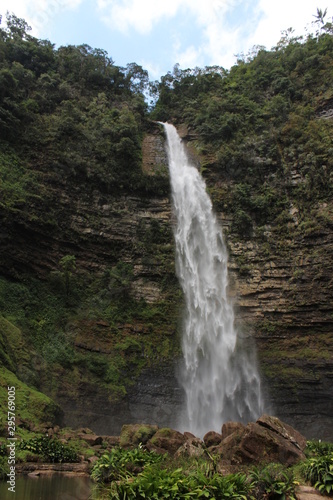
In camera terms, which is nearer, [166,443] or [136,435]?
[166,443]

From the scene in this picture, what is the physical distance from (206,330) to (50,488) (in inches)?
551

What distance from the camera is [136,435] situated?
11.9 m

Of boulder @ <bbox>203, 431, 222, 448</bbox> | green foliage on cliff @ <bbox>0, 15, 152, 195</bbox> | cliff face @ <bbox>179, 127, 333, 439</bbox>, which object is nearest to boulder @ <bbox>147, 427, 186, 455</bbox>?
boulder @ <bbox>203, 431, 222, 448</bbox>

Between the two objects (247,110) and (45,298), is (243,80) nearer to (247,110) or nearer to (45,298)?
(247,110)

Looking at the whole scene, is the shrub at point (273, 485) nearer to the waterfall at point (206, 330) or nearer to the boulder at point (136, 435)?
the boulder at point (136, 435)

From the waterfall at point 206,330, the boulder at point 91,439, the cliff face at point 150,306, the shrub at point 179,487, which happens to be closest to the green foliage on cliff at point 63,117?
the cliff face at point 150,306

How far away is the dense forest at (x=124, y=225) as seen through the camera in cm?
1877

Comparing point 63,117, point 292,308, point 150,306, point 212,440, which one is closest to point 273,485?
point 212,440

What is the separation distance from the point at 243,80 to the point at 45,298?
2441 cm

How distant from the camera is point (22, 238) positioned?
64.8 feet

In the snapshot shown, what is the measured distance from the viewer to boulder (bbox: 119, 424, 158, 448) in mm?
11789

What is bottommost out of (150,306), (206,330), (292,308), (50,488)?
(50,488)

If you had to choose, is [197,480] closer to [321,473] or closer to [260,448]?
[321,473]

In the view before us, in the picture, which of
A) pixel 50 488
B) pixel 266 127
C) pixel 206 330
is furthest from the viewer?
pixel 266 127
